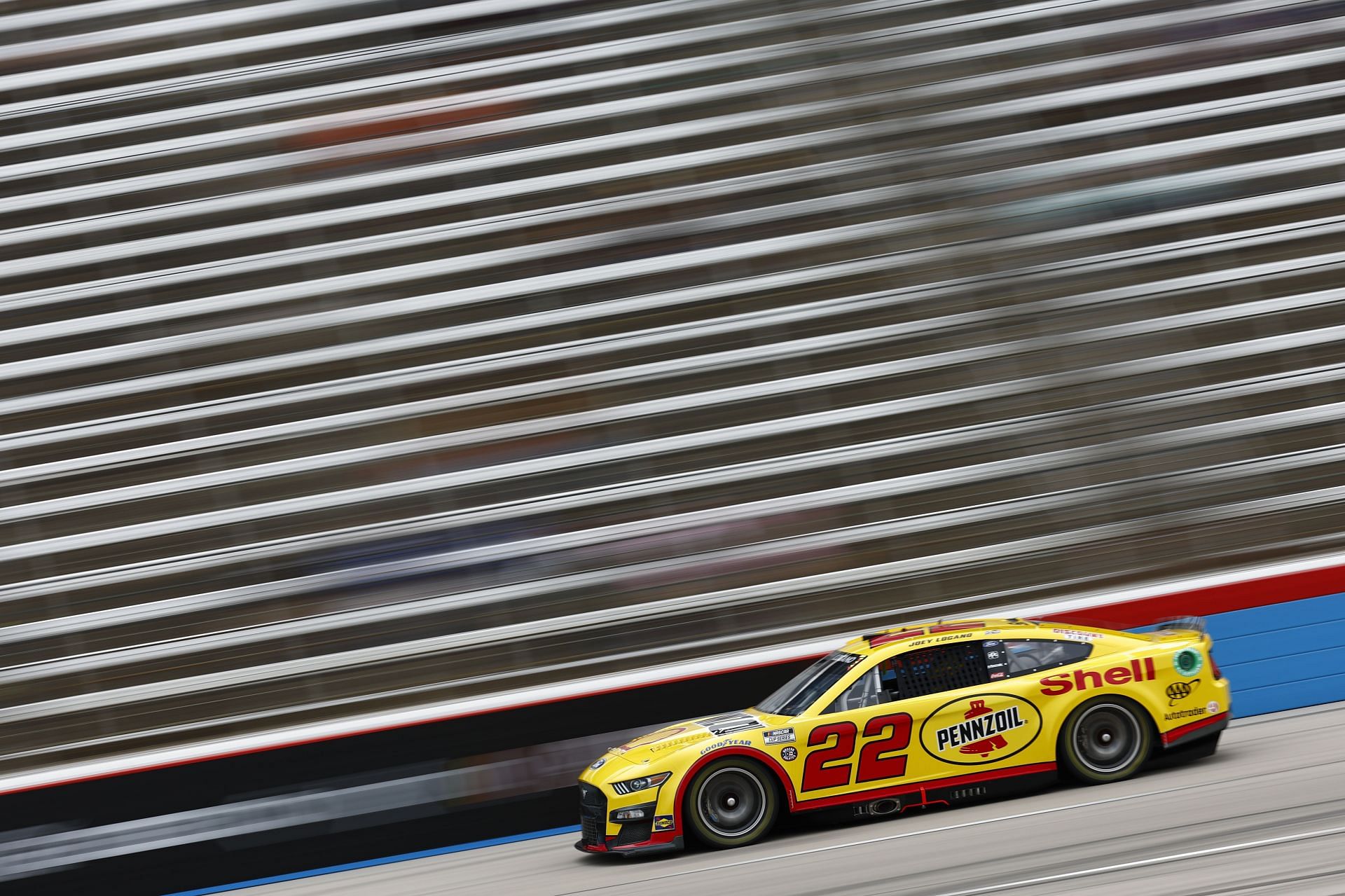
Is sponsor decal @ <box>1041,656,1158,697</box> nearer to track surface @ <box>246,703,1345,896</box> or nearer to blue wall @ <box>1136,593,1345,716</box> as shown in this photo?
track surface @ <box>246,703,1345,896</box>

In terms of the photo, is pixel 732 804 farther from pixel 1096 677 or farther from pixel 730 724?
pixel 1096 677

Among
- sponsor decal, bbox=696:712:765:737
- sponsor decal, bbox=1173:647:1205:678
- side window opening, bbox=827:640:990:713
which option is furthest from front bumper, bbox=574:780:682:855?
sponsor decal, bbox=1173:647:1205:678

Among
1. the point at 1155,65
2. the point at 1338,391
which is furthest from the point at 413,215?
the point at 1338,391

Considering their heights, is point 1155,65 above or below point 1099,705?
above

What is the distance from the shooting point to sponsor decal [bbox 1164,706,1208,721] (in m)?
7.59

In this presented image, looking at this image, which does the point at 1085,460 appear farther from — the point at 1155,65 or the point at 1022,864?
the point at 1022,864

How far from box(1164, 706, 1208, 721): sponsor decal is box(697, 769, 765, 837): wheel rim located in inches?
102

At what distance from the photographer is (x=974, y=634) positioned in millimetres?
7742

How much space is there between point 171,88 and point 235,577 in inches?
262

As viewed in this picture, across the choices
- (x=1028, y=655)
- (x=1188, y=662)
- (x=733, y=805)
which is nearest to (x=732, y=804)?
(x=733, y=805)

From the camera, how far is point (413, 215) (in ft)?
48.0

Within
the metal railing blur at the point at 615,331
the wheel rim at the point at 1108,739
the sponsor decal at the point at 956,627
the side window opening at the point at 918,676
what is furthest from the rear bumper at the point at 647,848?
the metal railing blur at the point at 615,331

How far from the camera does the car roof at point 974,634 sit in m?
7.72

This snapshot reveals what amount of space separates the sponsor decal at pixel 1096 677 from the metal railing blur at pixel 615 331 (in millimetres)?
4438
